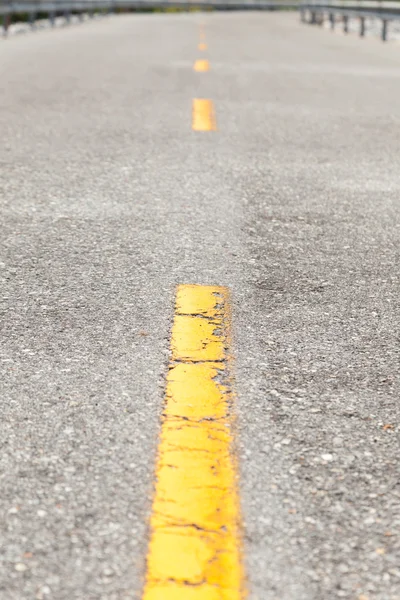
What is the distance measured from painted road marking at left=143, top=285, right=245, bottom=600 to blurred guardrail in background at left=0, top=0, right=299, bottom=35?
1663cm

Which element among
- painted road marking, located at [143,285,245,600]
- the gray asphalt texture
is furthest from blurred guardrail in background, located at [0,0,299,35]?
painted road marking, located at [143,285,245,600]

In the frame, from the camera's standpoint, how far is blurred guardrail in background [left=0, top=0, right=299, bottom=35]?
19.8 m

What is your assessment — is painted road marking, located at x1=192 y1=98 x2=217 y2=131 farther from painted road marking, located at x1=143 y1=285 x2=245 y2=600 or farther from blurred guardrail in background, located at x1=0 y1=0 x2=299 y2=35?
blurred guardrail in background, located at x1=0 y1=0 x2=299 y2=35

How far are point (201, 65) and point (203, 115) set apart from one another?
497 cm

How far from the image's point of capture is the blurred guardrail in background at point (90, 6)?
1981 cm

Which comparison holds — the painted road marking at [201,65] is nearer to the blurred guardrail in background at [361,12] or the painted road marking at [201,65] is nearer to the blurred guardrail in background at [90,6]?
the blurred guardrail in background at [90,6]

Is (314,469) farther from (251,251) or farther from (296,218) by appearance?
(296,218)

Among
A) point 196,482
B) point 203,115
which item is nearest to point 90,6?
point 203,115

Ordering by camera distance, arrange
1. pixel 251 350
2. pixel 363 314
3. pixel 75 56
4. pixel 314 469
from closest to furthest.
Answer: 1. pixel 314 469
2. pixel 251 350
3. pixel 363 314
4. pixel 75 56

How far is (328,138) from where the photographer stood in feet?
22.5

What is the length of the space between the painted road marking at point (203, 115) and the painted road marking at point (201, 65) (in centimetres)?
324

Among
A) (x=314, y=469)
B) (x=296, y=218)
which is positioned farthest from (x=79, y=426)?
(x=296, y=218)

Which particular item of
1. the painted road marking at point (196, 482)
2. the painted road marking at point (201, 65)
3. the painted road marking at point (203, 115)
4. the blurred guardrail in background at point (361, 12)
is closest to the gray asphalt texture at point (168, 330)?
the painted road marking at point (196, 482)

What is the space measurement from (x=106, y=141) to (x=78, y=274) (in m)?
2.93
